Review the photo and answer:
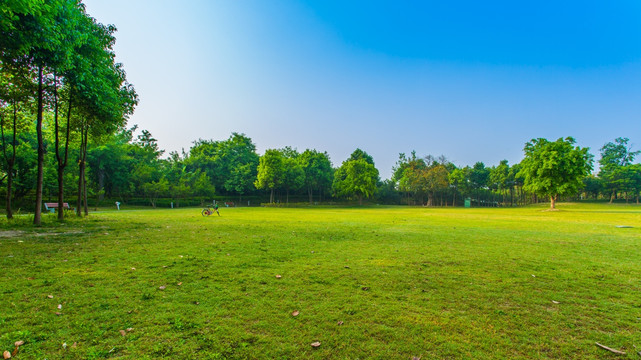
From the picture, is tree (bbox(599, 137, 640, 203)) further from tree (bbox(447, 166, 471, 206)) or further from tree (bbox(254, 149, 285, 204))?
tree (bbox(254, 149, 285, 204))

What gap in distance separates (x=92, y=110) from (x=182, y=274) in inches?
470

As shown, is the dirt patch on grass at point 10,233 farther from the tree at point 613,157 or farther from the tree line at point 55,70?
the tree at point 613,157

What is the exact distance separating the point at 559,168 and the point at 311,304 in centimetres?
4448

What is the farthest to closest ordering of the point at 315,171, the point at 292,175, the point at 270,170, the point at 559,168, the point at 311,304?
the point at 315,171, the point at 292,175, the point at 270,170, the point at 559,168, the point at 311,304

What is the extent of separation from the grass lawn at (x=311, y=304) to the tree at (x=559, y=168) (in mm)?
35236

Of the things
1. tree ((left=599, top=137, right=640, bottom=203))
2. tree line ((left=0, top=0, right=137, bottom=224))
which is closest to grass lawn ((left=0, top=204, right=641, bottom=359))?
tree line ((left=0, top=0, right=137, bottom=224))

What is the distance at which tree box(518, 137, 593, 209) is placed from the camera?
3475 cm

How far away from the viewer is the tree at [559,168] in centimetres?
3475

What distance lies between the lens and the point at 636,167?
6128 centimetres

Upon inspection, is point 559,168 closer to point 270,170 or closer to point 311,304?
point 270,170

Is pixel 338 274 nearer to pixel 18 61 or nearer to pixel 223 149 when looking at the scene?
pixel 18 61

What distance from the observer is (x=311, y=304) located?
393 cm

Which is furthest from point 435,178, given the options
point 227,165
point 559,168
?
point 227,165

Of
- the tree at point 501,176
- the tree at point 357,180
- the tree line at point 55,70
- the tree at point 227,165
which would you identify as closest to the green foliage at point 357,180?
the tree at point 357,180
